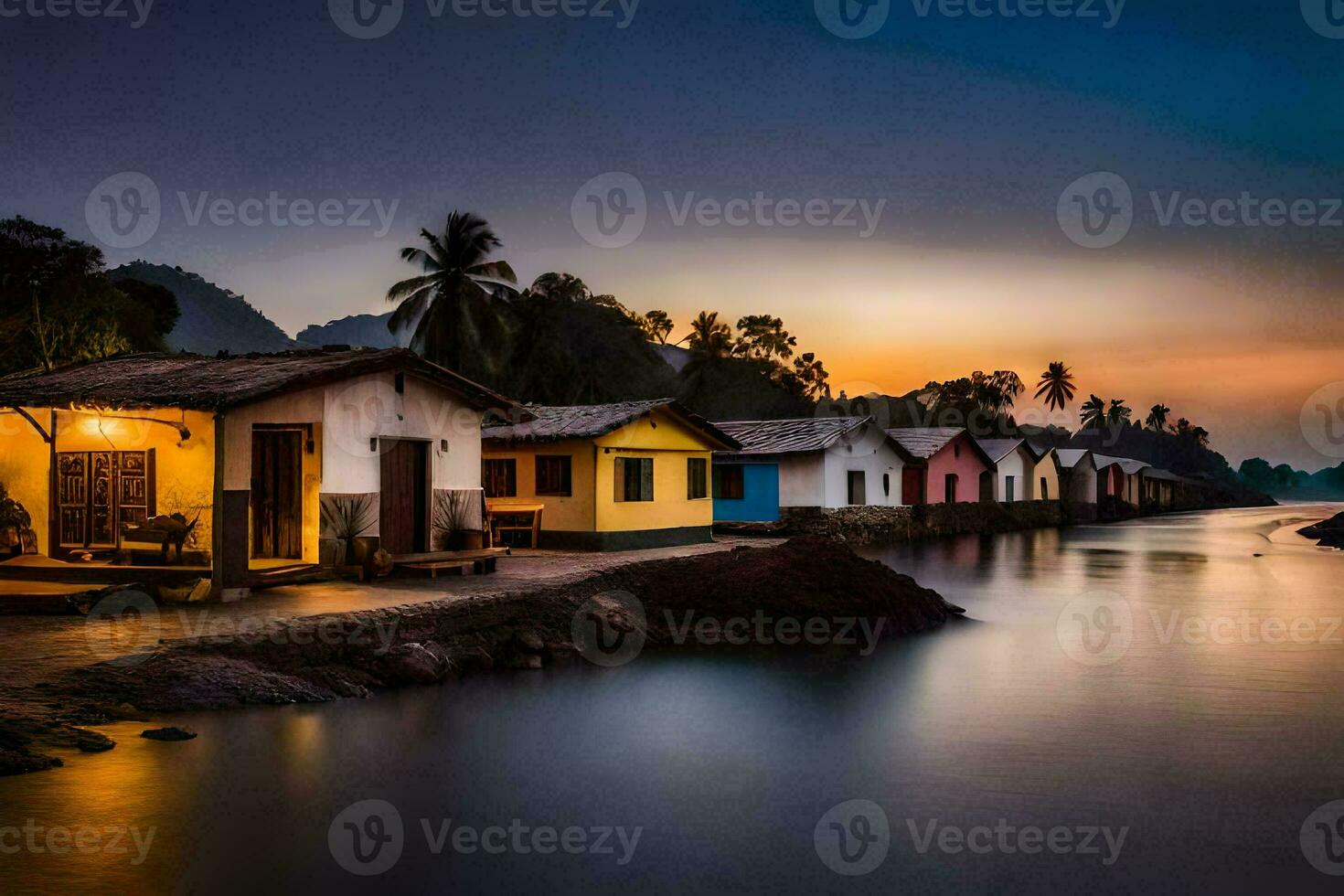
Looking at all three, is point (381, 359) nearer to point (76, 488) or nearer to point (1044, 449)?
point (76, 488)

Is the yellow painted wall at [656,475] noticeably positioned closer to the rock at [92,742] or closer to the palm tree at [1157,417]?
the rock at [92,742]

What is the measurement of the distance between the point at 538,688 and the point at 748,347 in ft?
228

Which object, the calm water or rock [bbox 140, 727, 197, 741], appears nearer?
the calm water

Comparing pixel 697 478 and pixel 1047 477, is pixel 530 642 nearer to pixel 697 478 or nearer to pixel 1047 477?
pixel 697 478

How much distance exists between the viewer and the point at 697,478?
103ft

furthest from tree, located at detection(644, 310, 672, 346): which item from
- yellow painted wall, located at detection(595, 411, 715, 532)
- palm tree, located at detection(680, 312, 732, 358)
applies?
yellow painted wall, located at detection(595, 411, 715, 532)

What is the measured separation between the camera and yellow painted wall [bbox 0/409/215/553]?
1623 cm

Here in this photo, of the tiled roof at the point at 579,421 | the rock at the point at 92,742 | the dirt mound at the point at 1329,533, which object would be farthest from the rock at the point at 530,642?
the dirt mound at the point at 1329,533

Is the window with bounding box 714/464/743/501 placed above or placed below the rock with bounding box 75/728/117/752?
above

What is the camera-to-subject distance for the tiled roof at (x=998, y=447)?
55.1 metres

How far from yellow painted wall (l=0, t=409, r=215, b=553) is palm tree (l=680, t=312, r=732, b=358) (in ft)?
202

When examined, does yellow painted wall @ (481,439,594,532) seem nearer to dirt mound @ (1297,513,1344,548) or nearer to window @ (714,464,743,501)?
window @ (714,464,743,501)

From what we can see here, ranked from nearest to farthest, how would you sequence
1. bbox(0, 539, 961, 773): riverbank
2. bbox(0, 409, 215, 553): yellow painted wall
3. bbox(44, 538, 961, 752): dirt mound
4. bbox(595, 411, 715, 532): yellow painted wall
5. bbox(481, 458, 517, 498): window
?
bbox(0, 539, 961, 773): riverbank < bbox(44, 538, 961, 752): dirt mound < bbox(0, 409, 215, 553): yellow painted wall < bbox(595, 411, 715, 532): yellow painted wall < bbox(481, 458, 517, 498): window

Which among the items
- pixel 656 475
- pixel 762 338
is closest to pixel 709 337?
pixel 762 338
